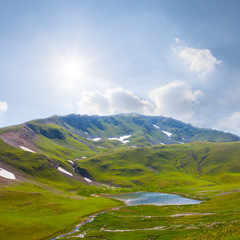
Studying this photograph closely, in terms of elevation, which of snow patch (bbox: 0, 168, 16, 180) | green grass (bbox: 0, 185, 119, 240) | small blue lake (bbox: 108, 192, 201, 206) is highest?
snow patch (bbox: 0, 168, 16, 180)

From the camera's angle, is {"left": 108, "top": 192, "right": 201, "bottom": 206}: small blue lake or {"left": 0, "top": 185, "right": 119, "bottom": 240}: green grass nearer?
{"left": 0, "top": 185, "right": 119, "bottom": 240}: green grass

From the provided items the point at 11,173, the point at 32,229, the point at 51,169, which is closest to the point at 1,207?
the point at 32,229

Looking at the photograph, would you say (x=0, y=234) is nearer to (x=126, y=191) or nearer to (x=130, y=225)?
(x=130, y=225)

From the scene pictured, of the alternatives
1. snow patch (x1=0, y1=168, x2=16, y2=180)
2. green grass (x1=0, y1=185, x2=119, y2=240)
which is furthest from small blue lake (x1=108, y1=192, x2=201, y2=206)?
snow patch (x1=0, y1=168, x2=16, y2=180)

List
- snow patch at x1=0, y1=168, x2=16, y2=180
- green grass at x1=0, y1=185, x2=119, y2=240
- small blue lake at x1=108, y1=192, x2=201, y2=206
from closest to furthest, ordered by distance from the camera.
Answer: green grass at x1=0, y1=185, x2=119, y2=240, small blue lake at x1=108, y1=192, x2=201, y2=206, snow patch at x1=0, y1=168, x2=16, y2=180

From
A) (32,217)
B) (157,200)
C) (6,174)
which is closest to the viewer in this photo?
(32,217)

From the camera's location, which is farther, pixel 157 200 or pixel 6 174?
pixel 6 174

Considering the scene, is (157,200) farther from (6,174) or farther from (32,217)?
(6,174)

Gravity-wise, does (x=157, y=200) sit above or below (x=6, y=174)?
below

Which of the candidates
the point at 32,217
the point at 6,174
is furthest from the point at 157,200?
the point at 6,174

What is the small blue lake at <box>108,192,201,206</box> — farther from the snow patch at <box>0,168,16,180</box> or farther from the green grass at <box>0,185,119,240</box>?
the snow patch at <box>0,168,16,180</box>

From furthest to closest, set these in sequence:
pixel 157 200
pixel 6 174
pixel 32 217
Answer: pixel 6 174 → pixel 157 200 → pixel 32 217

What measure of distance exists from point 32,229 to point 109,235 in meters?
24.1

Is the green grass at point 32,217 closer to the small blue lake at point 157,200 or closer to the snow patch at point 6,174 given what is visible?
the small blue lake at point 157,200
